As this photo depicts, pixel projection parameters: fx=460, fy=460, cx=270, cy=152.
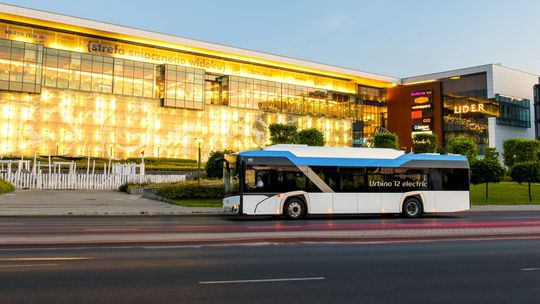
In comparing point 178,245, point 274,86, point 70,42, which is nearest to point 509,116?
point 274,86

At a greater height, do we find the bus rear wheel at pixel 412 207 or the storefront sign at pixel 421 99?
the storefront sign at pixel 421 99

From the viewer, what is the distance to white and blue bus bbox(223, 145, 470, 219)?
70.2 ft

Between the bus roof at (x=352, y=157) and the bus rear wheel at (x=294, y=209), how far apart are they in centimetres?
178

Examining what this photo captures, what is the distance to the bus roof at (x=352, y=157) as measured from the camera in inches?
871

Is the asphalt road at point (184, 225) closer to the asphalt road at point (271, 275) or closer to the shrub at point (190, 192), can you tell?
the asphalt road at point (271, 275)

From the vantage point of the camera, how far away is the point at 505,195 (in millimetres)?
40062

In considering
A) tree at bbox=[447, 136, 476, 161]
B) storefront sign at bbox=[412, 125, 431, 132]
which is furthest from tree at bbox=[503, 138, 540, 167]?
storefront sign at bbox=[412, 125, 431, 132]

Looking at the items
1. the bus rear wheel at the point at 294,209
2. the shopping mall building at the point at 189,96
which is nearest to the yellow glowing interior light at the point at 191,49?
the shopping mall building at the point at 189,96

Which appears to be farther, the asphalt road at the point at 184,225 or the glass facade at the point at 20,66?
the glass facade at the point at 20,66

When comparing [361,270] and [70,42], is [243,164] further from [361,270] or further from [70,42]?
[70,42]

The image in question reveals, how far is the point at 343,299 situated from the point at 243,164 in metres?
15.0

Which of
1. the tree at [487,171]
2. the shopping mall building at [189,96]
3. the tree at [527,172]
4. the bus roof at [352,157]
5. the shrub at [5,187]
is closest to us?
the bus roof at [352,157]

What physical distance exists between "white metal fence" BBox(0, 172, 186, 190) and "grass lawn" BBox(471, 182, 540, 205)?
97.5ft

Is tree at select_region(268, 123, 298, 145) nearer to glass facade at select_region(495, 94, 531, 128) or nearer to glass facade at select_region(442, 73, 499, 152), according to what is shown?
glass facade at select_region(442, 73, 499, 152)
